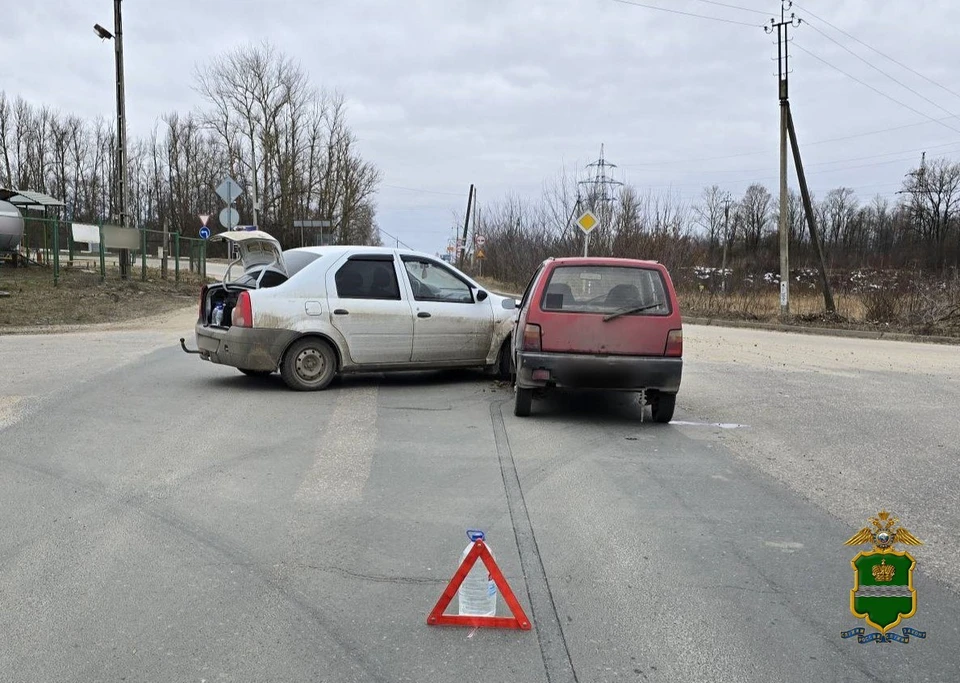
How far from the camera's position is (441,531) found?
15.3 ft

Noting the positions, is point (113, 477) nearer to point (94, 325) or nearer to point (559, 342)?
point (559, 342)

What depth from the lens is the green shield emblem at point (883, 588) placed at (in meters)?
3.08

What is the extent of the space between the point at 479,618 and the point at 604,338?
4467 millimetres

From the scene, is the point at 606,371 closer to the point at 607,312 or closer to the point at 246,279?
the point at 607,312

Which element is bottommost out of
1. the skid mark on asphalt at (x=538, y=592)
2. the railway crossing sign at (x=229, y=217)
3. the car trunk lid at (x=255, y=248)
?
the skid mark on asphalt at (x=538, y=592)

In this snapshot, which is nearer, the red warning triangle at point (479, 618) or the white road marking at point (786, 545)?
the red warning triangle at point (479, 618)

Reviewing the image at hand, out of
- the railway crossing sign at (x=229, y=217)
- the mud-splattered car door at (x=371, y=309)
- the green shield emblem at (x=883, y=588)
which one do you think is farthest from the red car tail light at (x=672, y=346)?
the railway crossing sign at (x=229, y=217)

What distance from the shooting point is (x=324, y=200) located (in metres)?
61.7

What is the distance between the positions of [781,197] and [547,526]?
2405 cm

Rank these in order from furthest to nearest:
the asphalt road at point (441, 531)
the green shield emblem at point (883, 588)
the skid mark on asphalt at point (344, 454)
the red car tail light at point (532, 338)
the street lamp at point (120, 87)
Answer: the street lamp at point (120, 87), the red car tail light at point (532, 338), the skid mark on asphalt at point (344, 454), the asphalt road at point (441, 531), the green shield emblem at point (883, 588)

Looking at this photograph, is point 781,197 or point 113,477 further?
point 781,197

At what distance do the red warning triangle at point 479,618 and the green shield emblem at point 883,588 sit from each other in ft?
4.38

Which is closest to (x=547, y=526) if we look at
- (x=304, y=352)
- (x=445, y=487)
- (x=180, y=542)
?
(x=445, y=487)

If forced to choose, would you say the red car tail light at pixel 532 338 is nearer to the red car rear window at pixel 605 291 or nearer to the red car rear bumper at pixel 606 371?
the red car rear bumper at pixel 606 371
